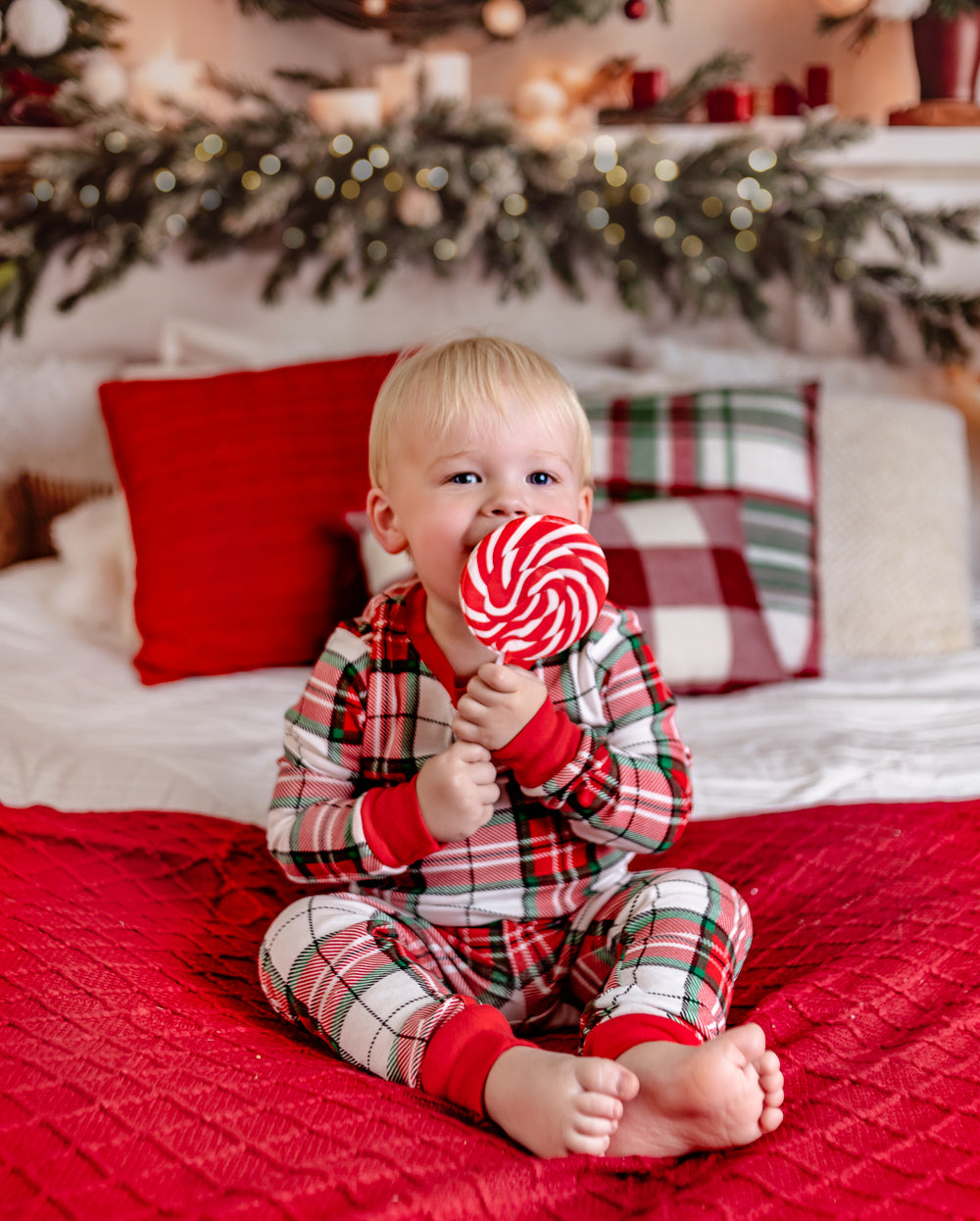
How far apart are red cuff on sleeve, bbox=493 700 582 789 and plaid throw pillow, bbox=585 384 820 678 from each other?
1.03 meters

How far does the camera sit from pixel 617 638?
1252 mm

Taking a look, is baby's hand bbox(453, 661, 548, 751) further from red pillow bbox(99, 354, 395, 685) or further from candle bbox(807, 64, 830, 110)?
candle bbox(807, 64, 830, 110)

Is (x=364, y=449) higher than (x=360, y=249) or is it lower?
lower

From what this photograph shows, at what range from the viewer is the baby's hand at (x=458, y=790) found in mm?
1029

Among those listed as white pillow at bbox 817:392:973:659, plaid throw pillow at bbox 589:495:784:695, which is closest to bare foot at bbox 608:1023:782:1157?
plaid throw pillow at bbox 589:495:784:695

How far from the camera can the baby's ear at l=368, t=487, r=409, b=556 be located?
1217 mm

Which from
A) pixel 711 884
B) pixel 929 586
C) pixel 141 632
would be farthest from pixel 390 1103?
pixel 929 586

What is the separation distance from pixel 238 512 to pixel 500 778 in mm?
947

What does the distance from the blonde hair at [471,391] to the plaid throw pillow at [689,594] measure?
0.68 metres

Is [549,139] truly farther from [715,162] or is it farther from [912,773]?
[912,773]

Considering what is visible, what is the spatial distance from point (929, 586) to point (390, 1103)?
1.56 metres

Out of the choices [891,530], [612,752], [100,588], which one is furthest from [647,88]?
[612,752]

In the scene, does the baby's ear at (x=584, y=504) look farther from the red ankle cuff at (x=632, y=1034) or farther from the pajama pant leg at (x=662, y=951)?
the red ankle cuff at (x=632, y=1034)

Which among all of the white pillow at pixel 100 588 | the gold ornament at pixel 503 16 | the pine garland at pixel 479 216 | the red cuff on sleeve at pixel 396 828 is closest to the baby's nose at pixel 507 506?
the red cuff on sleeve at pixel 396 828
